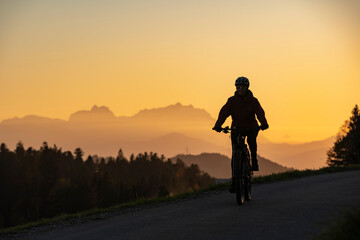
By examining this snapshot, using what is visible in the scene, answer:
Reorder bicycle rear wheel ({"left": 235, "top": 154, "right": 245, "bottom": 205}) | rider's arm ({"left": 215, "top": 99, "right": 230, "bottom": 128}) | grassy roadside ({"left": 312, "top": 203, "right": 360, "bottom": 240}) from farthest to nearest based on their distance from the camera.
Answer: rider's arm ({"left": 215, "top": 99, "right": 230, "bottom": 128}) → bicycle rear wheel ({"left": 235, "top": 154, "right": 245, "bottom": 205}) → grassy roadside ({"left": 312, "top": 203, "right": 360, "bottom": 240})

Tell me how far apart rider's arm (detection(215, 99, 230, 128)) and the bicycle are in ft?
0.87

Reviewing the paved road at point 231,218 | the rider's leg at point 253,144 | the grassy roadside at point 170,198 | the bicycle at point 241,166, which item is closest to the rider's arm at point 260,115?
the rider's leg at point 253,144

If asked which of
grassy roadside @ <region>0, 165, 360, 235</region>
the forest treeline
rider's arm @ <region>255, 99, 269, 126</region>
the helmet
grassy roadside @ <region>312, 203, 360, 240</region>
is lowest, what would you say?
grassy roadside @ <region>312, 203, 360, 240</region>

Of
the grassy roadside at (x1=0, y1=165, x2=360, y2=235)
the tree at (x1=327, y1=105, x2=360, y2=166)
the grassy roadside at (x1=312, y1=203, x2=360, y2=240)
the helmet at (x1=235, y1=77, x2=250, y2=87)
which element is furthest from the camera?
the tree at (x1=327, y1=105, x2=360, y2=166)

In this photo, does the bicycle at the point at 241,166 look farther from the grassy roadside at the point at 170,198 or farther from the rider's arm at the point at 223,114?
the grassy roadside at the point at 170,198

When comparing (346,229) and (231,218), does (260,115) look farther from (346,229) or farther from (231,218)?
(346,229)

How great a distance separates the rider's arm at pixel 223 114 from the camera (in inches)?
469

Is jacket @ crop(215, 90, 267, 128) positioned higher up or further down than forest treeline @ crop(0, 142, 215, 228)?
further down

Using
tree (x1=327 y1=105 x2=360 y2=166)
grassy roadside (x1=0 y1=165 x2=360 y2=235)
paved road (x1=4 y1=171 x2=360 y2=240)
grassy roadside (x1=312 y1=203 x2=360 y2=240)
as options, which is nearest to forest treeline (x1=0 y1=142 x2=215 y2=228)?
tree (x1=327 y1=105 x2=360 y2=166)

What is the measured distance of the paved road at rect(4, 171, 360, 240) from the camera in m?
8.42

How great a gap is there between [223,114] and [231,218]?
294 centimetres

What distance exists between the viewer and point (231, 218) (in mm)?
9672

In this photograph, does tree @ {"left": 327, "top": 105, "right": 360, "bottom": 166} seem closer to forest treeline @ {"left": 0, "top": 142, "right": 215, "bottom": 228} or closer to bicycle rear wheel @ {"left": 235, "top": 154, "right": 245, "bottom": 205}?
A: bicycle rear wheel @ {"left": 235, "top": 154, "right": 245, "bottom": 205}

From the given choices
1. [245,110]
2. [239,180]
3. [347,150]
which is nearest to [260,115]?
[245,110]
